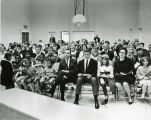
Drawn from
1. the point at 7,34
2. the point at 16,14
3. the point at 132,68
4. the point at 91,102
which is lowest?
the point at 91,102

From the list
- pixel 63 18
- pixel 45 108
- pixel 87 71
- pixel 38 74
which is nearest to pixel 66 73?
pixel 87 71

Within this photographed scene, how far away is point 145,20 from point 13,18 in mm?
7978

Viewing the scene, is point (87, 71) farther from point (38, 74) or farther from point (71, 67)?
point (38, 74)

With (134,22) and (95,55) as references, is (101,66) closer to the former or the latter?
(95,55)

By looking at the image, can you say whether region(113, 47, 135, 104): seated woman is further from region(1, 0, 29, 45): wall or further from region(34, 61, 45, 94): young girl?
region(1, 0, 29, 45): wall

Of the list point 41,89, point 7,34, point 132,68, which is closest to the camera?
point 132,68

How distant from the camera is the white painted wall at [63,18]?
16.2 m

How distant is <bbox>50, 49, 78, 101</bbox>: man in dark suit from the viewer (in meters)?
5.74

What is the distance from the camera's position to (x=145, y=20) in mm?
15164

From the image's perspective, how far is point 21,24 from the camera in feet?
55.6

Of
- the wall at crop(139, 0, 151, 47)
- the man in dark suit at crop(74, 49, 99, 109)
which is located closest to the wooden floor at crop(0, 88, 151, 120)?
the man in dark suit at crop(74, 49, 99, 109)

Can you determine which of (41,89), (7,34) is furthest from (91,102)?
(7,34)

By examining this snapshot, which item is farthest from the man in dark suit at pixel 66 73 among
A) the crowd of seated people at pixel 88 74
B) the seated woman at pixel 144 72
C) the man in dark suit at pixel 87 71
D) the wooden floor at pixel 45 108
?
the wooden floor at pixel 45 108

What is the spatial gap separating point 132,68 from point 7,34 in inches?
461
